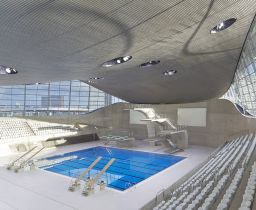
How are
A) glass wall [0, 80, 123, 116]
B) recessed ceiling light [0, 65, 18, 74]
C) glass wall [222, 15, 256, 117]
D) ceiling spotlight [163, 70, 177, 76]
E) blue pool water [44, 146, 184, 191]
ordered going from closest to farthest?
1. blue pool water [44, 146, 184, 191]
2. recessed ceiling light [0, 65, 18, 74]
3. glass wall [222, 15, 256, 117]
4. ceiling spotlight [163, 70, 177, 76]
5. glass wall [0, 80, 123, 116]

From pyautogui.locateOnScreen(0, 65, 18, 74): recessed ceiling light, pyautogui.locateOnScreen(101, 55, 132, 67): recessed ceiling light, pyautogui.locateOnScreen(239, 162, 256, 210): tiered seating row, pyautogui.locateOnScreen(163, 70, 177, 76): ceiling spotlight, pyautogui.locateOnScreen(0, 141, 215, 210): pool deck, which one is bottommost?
pyautogui.locateOnScreen(0, 141, 215, 210): pool deck

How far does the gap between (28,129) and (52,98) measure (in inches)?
444

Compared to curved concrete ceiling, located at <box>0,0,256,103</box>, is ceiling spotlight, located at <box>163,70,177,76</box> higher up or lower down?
higher up

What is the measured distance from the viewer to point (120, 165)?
1343cm

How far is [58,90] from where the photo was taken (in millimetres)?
29188

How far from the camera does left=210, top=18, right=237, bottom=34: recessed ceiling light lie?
7104 mm

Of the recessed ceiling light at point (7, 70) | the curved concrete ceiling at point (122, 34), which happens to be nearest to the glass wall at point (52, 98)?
the recessed ceiling light at point (7, 70)

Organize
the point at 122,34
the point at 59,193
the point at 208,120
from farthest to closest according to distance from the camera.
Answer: the point at 208,120 → the point at 59,193 → the point at 122,34

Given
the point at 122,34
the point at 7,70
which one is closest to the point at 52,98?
the point at 7,70

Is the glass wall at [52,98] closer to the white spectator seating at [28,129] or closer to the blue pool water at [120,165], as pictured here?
the white spectator seating at [28,129]

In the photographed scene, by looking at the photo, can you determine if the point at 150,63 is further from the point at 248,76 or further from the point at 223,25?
the point at 248,76

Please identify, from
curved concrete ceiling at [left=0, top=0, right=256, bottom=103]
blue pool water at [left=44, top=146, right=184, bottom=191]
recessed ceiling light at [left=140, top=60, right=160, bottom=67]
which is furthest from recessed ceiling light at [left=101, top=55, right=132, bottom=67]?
blue pool water at [left=44, top=146, right=184, bottom=191]

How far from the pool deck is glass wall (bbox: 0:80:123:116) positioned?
1602cm

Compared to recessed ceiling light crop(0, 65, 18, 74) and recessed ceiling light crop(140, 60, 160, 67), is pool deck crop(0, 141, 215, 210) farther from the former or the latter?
recessed ceiling light crop(140, 60, 160, 67)
